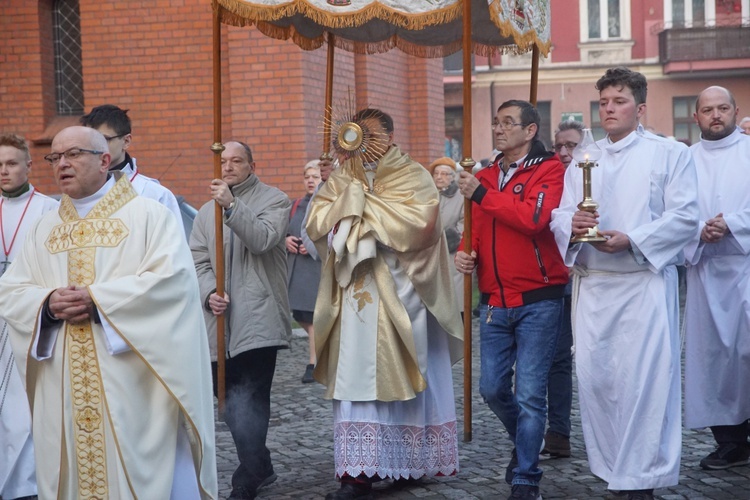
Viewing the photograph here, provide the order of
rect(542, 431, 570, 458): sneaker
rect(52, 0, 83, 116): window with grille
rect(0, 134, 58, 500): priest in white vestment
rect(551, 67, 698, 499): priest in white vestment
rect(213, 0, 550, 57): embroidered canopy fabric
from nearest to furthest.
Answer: rect(551, 67, 698, 499): priest in white vestment, rect(0, 134, 58, 500): priest in white vestment, rect(213, 0, 550, 57): embroidered canopy fabric, rect(542, 431, 570, 458): sneaker, rect(52, 0, 83, 116): window with grille

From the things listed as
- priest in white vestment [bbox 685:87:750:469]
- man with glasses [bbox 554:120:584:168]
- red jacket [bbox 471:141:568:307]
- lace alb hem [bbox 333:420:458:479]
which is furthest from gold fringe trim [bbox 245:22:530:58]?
lace alb hem [bbox 333:420:458:479]

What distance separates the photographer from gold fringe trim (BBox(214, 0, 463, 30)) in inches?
257

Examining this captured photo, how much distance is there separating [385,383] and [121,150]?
1.92 metres

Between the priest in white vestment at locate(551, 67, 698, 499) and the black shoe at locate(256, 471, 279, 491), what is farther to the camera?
the black shoe at locate(256, 471, 279, 491)

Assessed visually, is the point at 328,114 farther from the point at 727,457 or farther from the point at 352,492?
the point at 727,457

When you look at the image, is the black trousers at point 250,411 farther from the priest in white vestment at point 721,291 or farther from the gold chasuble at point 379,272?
the priest in white vestment at point 721,291

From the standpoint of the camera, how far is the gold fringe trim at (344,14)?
6.54 meters

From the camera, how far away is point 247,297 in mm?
6340

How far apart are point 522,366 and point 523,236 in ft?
2.30

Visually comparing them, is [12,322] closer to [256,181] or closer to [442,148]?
[256,181]

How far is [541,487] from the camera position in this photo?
6.27m

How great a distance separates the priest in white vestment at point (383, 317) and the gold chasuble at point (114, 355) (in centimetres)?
139

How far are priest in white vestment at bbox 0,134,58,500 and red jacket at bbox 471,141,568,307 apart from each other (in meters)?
2.55

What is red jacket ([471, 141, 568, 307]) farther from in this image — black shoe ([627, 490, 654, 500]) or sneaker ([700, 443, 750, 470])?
sneaker ([700, 443, 750, 470])
